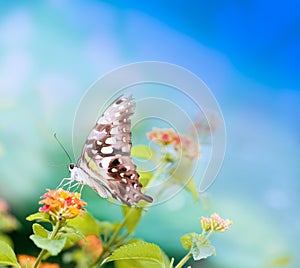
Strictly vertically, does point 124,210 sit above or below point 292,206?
below

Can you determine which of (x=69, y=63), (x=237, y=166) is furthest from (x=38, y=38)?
(x=237, y=166)

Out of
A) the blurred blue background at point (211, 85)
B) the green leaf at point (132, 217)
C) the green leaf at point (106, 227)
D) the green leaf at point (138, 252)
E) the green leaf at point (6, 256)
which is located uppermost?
the blurred blue background at point (211, 85)

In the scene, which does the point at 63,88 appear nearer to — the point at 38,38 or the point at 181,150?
the point at 38,38

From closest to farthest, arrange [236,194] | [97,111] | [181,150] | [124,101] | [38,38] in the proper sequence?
[124,101] → [181,150] → [97,111] → [236,194] → [38,38]

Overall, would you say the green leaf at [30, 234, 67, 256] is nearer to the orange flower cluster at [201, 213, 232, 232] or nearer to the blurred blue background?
the orange flower cluster at [201, 213, 232, 232]

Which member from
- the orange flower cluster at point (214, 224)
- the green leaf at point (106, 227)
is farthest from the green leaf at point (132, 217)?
the orange flower cluster at point (214, 224)

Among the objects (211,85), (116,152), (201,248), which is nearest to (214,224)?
(201,248)

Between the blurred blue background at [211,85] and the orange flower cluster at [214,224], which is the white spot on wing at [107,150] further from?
the blurred blue background at [211,85]
